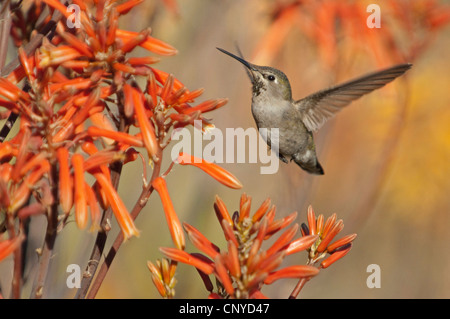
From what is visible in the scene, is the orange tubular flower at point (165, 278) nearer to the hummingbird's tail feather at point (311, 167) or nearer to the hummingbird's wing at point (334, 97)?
the hummingbird's wing at point (334, 97)

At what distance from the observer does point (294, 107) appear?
3.13 meters

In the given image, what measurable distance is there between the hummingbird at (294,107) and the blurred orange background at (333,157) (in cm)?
16

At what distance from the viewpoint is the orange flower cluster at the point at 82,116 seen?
4.63 feet

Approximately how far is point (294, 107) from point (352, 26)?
51.4 inches

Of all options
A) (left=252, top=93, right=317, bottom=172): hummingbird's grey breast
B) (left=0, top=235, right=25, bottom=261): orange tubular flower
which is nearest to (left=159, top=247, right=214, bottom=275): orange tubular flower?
(left=0, top=235, right=25, bottom=261): orange tubular flower

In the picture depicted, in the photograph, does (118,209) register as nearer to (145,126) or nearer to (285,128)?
(145,126)

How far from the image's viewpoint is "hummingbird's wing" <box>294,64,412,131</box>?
2.55 meters

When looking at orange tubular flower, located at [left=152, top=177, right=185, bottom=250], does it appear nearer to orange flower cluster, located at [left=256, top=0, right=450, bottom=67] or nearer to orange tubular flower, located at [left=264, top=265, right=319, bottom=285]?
orange tubular flower, located at [left=264, top=265, right=319, bottom=285]

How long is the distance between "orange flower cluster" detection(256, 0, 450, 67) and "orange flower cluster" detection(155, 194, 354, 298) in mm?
2585

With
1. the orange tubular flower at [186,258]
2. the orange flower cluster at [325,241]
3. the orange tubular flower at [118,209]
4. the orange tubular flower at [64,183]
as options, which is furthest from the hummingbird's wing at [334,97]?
the orange tubular flower at [64,183]
